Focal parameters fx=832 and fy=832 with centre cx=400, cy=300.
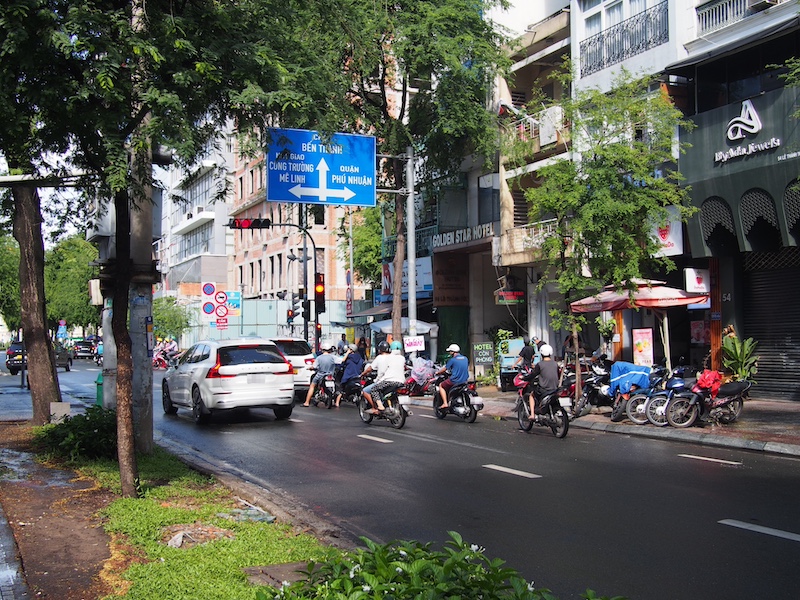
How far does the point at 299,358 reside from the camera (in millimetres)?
23078

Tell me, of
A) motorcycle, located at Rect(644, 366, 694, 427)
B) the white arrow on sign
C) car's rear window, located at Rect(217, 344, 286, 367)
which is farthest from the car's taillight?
motorcycle, located at Rect(644, 366, 694, 427)

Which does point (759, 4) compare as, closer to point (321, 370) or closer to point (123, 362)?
point (321, 370)

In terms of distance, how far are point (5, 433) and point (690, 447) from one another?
457 inches

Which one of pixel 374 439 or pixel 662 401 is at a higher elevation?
pixel 662 401

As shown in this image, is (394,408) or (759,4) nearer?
(394,408)

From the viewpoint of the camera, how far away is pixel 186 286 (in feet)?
208

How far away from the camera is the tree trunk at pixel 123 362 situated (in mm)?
8008

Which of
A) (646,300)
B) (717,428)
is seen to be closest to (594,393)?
(646,300)

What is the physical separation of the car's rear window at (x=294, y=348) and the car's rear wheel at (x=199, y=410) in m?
5.20

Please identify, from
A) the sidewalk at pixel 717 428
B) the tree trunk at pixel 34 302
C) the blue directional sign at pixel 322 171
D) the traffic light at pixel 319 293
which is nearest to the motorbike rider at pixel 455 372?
the sidewalk at pixel 717 428

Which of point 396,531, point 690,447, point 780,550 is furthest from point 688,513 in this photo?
point 690,447

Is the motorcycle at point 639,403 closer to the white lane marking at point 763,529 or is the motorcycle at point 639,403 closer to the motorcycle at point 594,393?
the motorcycle at point 594,393

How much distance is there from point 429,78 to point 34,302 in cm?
A: 1490

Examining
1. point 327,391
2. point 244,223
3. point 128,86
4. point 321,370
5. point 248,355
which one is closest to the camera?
point 128,86
